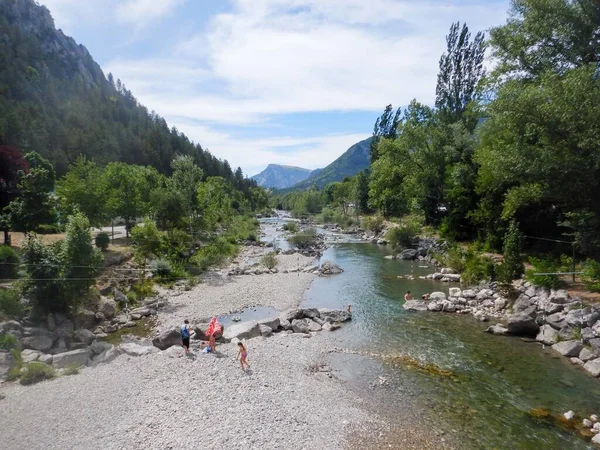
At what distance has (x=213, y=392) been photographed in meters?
13.7

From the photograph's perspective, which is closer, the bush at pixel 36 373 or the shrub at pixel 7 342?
the bush at pixel 36 373

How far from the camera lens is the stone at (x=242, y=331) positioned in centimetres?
1994

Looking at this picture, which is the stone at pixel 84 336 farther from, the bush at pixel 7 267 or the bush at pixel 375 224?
the bush at pixel 375 224

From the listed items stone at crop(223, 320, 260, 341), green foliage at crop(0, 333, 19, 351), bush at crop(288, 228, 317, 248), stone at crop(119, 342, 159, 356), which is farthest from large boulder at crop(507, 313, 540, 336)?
bush at crop(288, 228, 317, 248)

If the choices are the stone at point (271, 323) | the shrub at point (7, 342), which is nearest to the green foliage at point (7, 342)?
the shrub at point (7, 342)

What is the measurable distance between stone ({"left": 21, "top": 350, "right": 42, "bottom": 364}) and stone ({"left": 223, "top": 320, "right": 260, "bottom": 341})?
27.4ft

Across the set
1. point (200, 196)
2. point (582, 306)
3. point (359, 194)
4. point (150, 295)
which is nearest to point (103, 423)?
point (150, 295)

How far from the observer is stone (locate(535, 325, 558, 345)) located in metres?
18.4

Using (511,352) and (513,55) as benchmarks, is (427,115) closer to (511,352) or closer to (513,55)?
(513,55)

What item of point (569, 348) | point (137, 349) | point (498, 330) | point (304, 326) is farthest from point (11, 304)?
point (569, 348)

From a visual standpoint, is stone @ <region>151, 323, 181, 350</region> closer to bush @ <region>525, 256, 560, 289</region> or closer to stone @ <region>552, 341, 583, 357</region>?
stone @ <region>552, 341, 583, 357</region>

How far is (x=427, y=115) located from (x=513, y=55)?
24710mm

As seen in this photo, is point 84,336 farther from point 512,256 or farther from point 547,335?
point 512,256

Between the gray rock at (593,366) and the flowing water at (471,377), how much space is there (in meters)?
0.35
